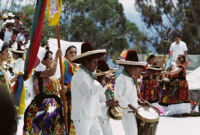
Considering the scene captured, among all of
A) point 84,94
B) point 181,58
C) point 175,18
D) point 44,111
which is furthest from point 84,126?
point 175,18

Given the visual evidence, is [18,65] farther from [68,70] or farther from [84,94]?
[84,94]

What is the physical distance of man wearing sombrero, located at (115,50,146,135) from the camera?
515cm

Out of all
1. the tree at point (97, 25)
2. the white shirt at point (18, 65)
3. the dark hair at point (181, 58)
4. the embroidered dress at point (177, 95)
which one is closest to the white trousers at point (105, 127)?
the white shirt at point (18, 65)

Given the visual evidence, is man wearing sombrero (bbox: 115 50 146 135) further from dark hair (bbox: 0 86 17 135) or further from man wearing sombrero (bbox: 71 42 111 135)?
dark hair (bbox: 0 86 17 135)

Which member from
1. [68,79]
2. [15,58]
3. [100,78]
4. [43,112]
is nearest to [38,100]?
[43,112]

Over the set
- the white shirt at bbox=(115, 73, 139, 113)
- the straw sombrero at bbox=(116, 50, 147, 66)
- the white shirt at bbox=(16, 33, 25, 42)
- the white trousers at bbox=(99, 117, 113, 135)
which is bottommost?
the white trousers at bbox=(99, 117, 113, 135)

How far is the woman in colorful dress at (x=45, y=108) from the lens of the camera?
4840 millimetres

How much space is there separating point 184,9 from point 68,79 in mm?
33701

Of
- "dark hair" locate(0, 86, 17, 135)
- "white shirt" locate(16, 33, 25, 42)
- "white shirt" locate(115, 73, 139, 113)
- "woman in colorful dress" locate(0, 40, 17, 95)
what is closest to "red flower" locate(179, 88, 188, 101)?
"white shirt" locate(115, 73, 139, 113)

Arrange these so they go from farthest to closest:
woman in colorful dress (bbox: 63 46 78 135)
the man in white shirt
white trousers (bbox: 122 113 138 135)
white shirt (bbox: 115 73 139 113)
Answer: the man in white shirt → woman in colorful dress (bbox: 63 46 78 135) → white shirt (bbox: 115 73 139 113) → white trousers (bbox: 122 113 138 135)

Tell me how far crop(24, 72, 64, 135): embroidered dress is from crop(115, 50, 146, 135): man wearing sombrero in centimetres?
93

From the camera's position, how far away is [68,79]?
5.90 m

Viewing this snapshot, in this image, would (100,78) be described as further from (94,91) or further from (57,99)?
(94,91)

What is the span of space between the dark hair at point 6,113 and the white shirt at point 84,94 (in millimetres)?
3365
